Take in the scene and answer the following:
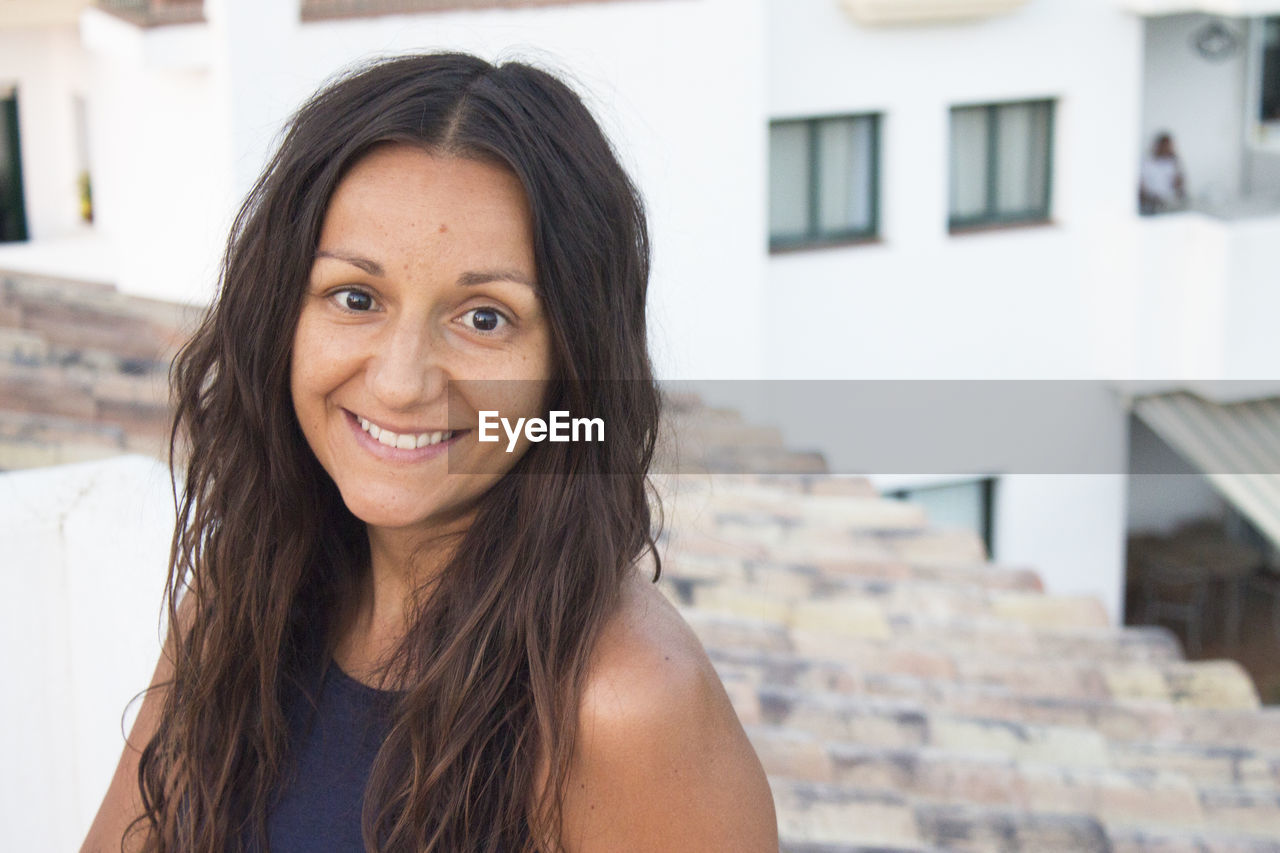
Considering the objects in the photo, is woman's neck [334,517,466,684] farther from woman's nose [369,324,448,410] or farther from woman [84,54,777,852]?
woman's nose [369,324,448,410]

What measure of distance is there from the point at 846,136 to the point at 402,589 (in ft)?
34.3

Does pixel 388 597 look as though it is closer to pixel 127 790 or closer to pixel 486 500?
pixel 486 500

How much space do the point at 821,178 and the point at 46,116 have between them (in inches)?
247

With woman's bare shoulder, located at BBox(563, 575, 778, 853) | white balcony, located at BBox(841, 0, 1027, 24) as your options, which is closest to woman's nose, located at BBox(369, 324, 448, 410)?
woman's bare shoulder, located at BBox(563, 575, 778, 853)

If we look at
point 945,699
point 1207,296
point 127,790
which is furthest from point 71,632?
point 1207,296

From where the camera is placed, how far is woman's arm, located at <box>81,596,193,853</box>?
2.45m

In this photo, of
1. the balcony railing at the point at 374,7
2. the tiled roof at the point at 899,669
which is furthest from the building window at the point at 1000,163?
the tiled roof at the point at 899,669

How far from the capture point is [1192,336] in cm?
1247

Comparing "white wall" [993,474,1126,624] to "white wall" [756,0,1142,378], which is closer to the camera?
"white wall" [756,0,1142,378]

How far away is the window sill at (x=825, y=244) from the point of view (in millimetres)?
12180

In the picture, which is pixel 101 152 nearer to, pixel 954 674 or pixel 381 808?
pixel 954 674

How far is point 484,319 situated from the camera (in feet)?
6.71

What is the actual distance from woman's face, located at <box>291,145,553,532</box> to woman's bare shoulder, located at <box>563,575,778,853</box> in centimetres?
36

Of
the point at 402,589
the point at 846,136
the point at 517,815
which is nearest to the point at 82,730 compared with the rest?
the point at 402,589
